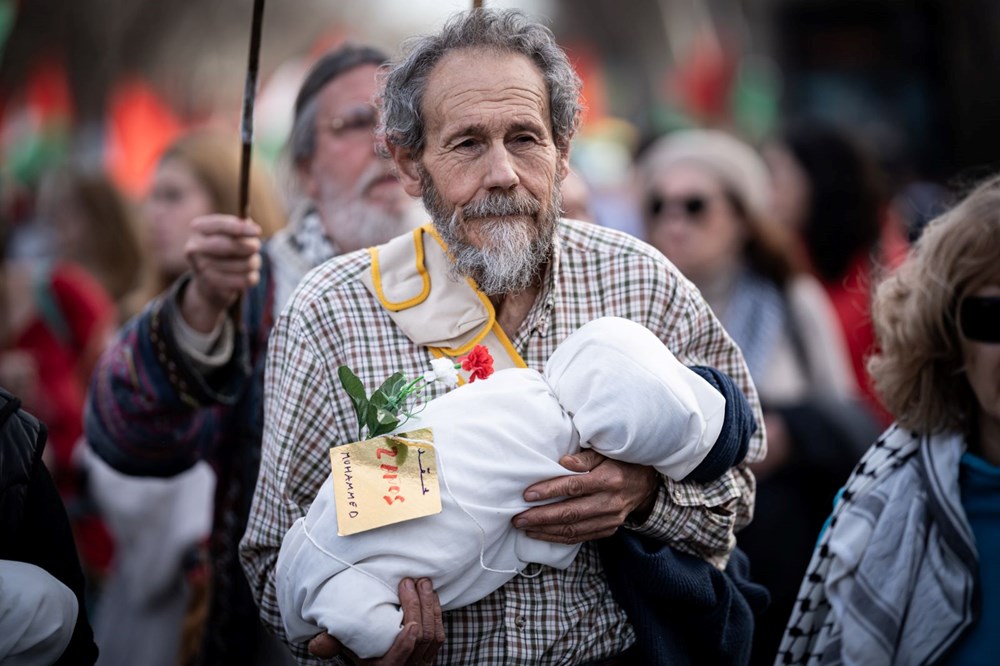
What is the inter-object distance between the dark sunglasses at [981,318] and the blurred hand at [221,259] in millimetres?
1956

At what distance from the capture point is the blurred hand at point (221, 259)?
3398 mm

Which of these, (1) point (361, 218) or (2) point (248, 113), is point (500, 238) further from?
(1) point (361, 218)

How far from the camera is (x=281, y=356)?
296 cm

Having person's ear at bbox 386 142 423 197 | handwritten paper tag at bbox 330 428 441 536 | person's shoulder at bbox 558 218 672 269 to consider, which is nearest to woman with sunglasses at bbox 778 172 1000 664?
person's shoulder at bbox 558 218 672 269

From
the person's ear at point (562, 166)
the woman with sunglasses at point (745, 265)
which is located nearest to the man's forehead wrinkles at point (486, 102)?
the person's ear at point (562, 166)

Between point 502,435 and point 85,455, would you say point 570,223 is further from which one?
point 85,455

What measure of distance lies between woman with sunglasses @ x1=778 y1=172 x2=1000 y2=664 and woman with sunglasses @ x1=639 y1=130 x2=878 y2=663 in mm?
1417

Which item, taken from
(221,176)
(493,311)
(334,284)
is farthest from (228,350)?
(221,176)

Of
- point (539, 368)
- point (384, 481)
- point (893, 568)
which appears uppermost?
point (539, 368)

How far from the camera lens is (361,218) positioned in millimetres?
3916

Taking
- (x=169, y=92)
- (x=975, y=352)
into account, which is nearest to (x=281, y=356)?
(x=975, y=352)

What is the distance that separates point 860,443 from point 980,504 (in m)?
1.84

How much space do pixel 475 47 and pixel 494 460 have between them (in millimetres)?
1025

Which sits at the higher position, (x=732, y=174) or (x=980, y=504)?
(x=732, y=174)
